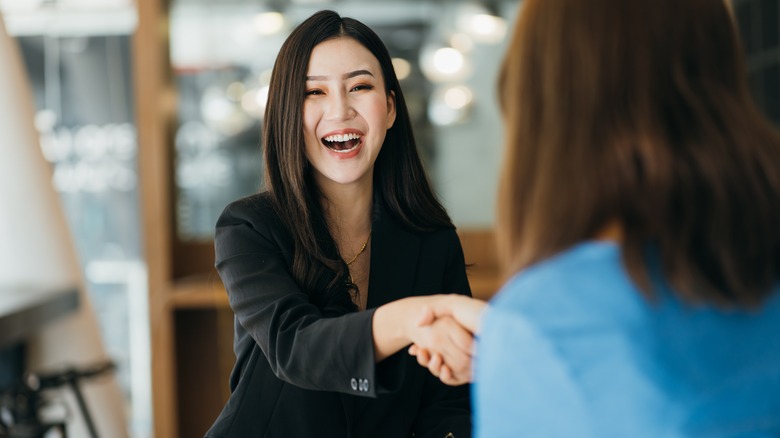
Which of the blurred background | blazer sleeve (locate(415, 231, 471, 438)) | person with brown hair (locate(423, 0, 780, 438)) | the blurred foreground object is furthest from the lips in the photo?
the blurred background

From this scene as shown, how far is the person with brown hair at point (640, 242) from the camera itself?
0.77 m

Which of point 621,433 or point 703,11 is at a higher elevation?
point 703,11

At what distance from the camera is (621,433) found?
2.53ft

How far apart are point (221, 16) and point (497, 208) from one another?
378cm

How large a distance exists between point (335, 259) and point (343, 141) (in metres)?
0.15

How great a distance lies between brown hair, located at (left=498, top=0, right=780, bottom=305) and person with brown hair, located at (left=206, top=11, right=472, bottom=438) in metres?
0.32

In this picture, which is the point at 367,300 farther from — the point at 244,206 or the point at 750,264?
the point at 750,264

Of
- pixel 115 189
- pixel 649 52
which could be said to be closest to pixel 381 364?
pixel 649 52

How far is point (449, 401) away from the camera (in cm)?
130

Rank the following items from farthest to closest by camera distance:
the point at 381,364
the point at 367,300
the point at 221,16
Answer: the point at 221,16
the point at 367,300
the point at 381,364

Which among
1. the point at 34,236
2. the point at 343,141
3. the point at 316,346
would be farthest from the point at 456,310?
the point at 34,236

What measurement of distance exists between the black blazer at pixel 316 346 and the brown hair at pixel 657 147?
0.32 metres

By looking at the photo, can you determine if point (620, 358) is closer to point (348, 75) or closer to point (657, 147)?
point (657, 147)

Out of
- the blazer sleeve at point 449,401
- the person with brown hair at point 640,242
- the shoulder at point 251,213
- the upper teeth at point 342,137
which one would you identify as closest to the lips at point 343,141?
the upper teeth at point 342,137
